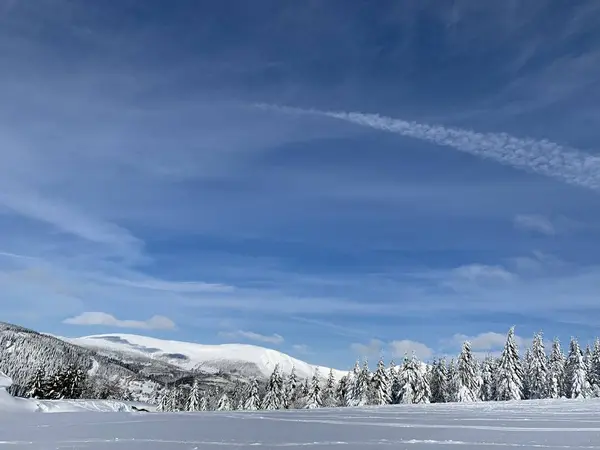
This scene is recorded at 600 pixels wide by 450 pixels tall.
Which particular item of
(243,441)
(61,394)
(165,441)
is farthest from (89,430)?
Result: (61,394)

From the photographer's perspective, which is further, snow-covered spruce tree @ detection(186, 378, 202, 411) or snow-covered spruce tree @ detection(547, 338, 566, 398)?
snow-covered spruce tree @ detection(186, 378, 202, 411)

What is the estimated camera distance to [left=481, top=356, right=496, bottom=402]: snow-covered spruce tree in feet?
232

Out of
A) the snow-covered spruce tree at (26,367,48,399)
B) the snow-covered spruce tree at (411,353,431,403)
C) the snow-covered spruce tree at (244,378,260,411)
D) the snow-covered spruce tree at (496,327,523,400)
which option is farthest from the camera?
the snow-covered spruce tree at (244,378,260,411)

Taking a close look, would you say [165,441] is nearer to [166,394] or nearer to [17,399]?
[17,399]

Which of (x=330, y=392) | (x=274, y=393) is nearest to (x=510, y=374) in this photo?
(x=274, y=393)

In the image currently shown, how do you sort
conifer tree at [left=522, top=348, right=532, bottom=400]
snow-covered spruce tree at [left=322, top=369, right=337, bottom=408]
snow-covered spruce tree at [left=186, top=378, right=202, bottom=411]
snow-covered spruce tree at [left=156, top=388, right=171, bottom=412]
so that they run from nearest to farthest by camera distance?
conifer tree at [left=522, top=348, right=532, bottom=400], snow-covered spruce tree at [left=322, top=369, right=337, bottom=408], snow-covered spruce tree at [left=186, top=378, right=202, bottom=411], snow-covered spruce tree at [left=156, top=388, right=171, bottom=412]

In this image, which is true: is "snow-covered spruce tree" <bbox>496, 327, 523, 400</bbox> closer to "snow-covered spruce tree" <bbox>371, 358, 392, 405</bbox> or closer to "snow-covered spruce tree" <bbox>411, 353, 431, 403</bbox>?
"snow-covered spruce tree" <bbox>411, 353, 431, 403</bbox>

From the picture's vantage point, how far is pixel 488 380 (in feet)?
240

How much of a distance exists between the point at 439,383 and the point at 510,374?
523 inches

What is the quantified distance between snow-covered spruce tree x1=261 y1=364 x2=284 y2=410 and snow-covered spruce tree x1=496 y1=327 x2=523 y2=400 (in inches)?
1117

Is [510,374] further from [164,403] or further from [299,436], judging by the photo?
[164,403]

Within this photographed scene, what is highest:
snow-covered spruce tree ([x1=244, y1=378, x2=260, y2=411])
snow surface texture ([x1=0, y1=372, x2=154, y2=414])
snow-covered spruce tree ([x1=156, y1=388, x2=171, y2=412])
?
snow surface texture ([x1=0, y1=372, x2=154, y2=414])

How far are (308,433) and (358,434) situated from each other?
1250 mm

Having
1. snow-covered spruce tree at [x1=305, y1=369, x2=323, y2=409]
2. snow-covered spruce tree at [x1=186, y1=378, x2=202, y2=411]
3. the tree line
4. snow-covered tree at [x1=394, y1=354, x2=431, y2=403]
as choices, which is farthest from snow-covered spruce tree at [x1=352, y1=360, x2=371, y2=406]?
snow-covered spruce tree at [x1=186, y1=378, x2=202, y2=411]
